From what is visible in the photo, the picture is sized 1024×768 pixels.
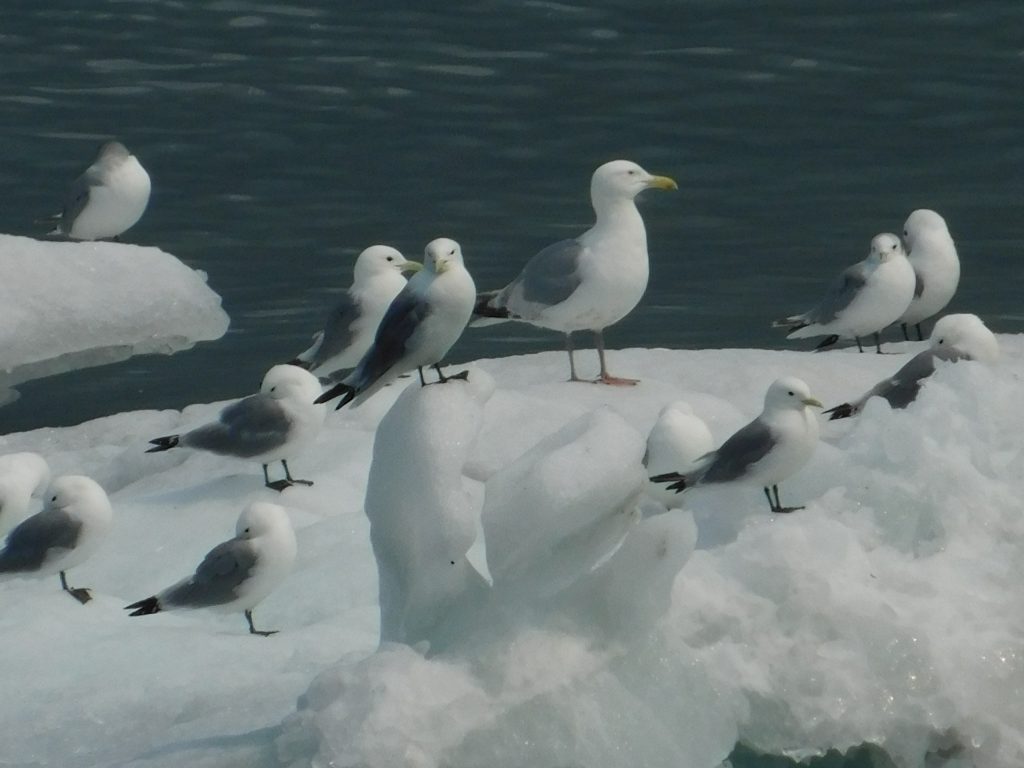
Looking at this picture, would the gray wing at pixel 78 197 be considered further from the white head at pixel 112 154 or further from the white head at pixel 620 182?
the white head at pixel 620 182

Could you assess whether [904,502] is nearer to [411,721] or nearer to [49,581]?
[411,721]

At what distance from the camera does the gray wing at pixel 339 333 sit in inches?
393

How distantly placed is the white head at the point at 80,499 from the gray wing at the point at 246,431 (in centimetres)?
79

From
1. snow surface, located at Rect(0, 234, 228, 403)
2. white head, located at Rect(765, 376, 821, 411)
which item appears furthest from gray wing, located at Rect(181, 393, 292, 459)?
snow surface, located at Rect(0, 234, 228, 403)

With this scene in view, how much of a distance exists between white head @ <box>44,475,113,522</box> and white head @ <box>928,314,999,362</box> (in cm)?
378

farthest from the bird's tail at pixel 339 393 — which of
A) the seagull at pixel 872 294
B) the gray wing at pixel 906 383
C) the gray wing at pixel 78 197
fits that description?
the gray wing at pixel 78 197

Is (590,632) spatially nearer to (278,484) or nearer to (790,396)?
(790,396)

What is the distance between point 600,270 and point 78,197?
17.4 feet

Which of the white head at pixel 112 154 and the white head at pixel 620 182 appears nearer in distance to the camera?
the white head at pixel 620 182

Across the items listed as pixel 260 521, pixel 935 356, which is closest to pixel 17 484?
pixel 260 521

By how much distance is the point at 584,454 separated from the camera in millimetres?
5500

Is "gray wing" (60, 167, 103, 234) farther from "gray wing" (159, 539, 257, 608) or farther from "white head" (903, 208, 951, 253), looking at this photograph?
"gray wing" (159, 539, 257, 608)

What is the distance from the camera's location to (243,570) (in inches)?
279

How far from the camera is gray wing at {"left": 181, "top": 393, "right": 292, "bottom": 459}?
→ 8.43 metres
